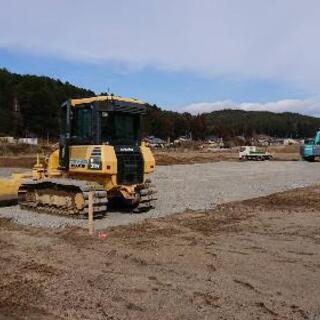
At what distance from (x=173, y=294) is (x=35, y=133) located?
403 ft

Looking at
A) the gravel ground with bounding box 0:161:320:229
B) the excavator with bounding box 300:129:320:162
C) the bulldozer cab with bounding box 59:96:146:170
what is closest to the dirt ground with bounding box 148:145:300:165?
the excavator with bounding box 300:129:320:162

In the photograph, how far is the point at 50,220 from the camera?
13.9 m

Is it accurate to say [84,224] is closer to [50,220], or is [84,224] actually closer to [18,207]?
[50,220]

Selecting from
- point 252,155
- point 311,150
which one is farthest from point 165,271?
point 252,155

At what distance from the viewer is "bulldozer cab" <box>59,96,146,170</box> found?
14.6 m

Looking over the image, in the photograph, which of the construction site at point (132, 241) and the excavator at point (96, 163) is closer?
the construction site at point (132, 241)

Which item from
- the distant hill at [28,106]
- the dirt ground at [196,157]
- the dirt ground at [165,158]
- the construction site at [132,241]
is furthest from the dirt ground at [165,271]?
the distant hill at [28,106]

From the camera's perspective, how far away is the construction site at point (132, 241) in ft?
23.1

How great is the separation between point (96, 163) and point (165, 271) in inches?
243

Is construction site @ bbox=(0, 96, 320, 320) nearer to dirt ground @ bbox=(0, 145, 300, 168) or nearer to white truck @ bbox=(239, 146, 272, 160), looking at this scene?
dirt ground @ bbox=(0, 145, 300, 168)

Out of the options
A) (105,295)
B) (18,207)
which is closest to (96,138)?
(18,207)

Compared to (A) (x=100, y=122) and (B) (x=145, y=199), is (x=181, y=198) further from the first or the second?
(A) (x=100, y=122)

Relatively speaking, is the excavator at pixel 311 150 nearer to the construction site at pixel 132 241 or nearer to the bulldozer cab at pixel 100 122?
the construction site at pixel 132 241

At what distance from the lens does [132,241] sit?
1112cm
